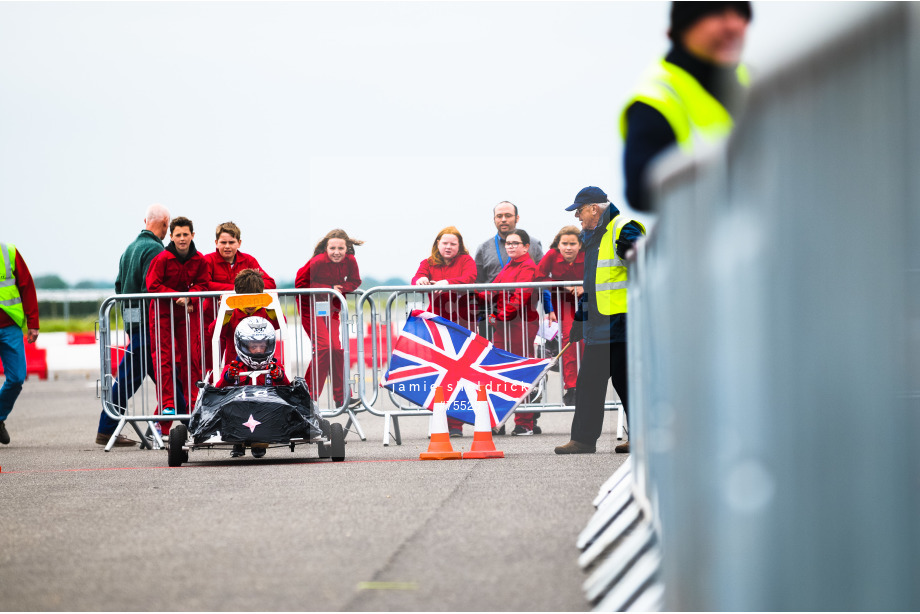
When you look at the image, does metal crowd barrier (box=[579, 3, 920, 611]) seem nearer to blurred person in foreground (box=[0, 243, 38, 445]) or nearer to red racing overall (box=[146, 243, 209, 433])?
red racing overall (box=[146, 243, 209, 433])

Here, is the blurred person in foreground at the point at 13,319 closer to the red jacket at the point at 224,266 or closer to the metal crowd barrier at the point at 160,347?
the metal crowd barrier at the point at 160,347

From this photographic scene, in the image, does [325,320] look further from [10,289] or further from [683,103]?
[683,103]

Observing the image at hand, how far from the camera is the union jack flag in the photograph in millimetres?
9992

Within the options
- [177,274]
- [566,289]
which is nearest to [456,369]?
[566,289]

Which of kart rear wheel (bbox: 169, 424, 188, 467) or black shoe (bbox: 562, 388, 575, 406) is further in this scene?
black shoe (bbox: 562, 388, 575, 406)

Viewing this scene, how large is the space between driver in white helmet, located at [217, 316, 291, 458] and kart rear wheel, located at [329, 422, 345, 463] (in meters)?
0.58

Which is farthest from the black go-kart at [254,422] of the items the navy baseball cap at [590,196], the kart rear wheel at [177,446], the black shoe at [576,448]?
the navy baseball cap at [590,196]

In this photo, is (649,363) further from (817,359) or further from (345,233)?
(345,233)

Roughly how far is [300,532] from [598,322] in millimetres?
4234

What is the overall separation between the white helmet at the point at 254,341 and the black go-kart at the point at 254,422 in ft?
1.14

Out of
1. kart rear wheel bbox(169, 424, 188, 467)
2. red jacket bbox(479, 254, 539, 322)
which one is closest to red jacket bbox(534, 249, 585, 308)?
red jacket bbox(479, 254, 539, 322)

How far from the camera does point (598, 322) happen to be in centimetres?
916

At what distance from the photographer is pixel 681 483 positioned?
2.65 m

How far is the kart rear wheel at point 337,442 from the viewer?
29.6ft
